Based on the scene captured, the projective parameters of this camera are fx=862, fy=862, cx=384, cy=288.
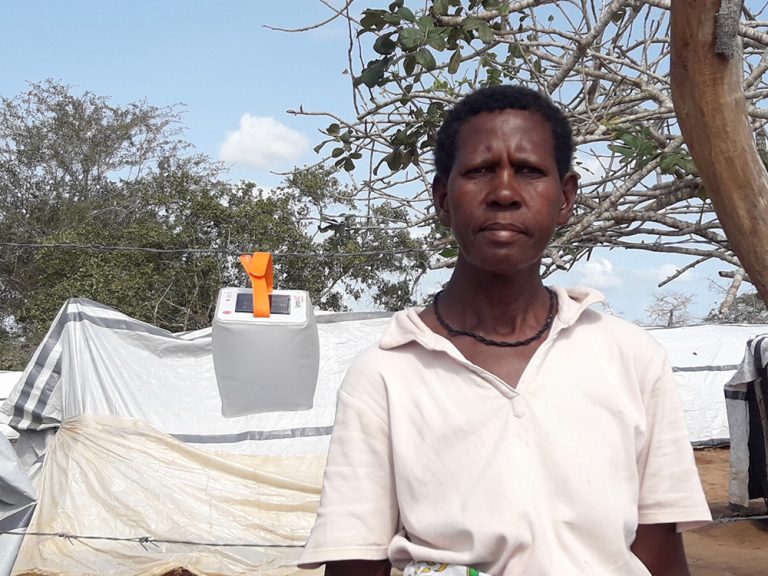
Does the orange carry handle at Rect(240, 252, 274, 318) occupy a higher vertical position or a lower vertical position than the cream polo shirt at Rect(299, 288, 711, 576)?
higher

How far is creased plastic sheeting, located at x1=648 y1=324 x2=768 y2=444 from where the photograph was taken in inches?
365

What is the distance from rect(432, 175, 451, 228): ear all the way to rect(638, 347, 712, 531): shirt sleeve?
336mm

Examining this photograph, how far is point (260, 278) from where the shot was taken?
278cm

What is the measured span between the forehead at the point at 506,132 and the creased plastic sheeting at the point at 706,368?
8554 mm

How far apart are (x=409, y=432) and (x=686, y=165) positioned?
298 centimetres

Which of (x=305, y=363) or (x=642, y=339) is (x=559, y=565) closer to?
(x=642, y=339)

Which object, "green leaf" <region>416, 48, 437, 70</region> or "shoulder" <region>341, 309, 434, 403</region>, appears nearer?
"shoulder" <region>341, 309, 434, 403</region>

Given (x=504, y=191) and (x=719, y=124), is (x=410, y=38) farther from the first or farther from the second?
(x=504, y=191)

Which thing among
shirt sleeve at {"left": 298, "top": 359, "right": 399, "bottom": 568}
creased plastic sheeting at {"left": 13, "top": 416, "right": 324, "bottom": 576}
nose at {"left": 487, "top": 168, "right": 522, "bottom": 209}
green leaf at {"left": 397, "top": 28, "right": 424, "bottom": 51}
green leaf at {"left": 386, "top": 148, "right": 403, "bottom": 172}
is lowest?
creased plastic sheeting at {"left": 13, "top": 416, "right": 324, "bottom": 576}

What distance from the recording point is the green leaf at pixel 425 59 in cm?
311

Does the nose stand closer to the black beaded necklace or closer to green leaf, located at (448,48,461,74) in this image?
the black beaded necklace

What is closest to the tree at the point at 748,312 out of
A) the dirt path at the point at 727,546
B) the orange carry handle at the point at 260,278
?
the dirt path at the point at 727,546

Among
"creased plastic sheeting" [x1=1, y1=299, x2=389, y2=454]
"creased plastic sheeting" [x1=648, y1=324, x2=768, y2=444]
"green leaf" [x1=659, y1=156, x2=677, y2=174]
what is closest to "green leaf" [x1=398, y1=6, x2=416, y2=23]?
"green leaf" [x1=659, y1=156, x2=677, y2=174]

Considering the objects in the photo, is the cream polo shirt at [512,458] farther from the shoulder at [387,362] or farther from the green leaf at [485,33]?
the green leaf at [485,33]
